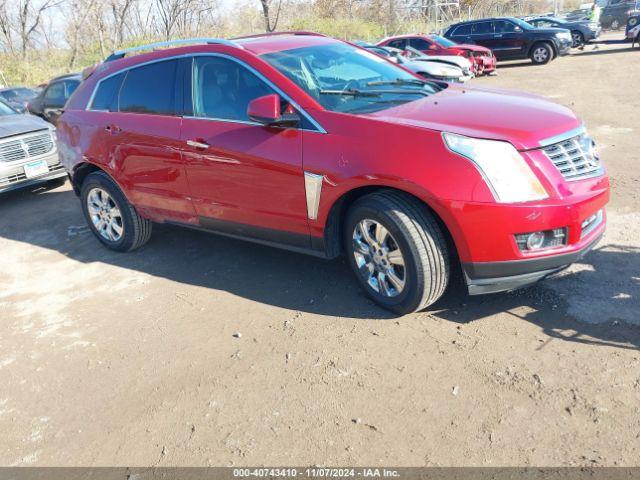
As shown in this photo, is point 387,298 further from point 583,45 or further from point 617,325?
point 583,45

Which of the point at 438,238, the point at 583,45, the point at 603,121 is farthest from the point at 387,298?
the point at 583,45

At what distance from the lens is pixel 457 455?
8.68ft

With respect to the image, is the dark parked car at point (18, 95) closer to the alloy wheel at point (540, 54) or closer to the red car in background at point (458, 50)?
the red car in background at point (458, 50)

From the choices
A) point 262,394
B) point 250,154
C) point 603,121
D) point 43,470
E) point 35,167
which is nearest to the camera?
point 43,470

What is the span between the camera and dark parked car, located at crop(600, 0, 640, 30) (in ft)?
96.6

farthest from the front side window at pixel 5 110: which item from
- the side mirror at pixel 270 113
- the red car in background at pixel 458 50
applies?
the red car in background at pixel 458 50

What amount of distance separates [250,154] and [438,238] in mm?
1476

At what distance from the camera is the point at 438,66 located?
1407 cm

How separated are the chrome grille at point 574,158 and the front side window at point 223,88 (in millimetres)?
1927

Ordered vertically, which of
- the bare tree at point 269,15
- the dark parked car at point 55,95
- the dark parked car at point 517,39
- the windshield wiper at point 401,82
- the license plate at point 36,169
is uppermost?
the bare tree at point 269,15

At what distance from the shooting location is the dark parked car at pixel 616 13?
29438 millimetres

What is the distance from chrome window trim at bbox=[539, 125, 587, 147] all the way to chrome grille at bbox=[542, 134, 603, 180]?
18 mm

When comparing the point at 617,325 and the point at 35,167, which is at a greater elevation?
the point at 35,167

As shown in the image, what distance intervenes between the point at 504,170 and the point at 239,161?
1.88 m
